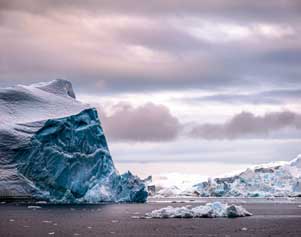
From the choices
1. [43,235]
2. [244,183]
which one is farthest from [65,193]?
[244,183]

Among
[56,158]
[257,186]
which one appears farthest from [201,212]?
[257,186]

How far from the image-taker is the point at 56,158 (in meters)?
93.8

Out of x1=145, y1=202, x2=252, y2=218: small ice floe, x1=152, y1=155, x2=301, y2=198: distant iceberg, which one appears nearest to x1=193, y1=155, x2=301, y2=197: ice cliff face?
x1=152, y1=155, x2=301, y2=198: distant iceberg

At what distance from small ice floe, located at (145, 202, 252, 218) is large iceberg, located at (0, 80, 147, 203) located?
2634 cm

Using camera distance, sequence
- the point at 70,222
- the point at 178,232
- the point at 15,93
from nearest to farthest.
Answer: the point at 178,232 < the point at 70,222 < the point at 15,93

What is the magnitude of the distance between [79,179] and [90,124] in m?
10.1

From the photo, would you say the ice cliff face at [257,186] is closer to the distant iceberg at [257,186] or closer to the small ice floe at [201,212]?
the distant iceberg at [257,186]

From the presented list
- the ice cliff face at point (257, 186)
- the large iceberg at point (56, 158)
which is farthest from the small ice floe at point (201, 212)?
the ice cliff face at point (257, 186)

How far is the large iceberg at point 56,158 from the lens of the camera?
308 feet

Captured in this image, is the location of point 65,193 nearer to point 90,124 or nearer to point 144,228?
point 90,124

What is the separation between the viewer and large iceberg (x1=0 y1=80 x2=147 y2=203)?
93875 mm

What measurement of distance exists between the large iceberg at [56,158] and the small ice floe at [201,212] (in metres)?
26.3

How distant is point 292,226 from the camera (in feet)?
203

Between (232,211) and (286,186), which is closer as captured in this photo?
(232,211)
